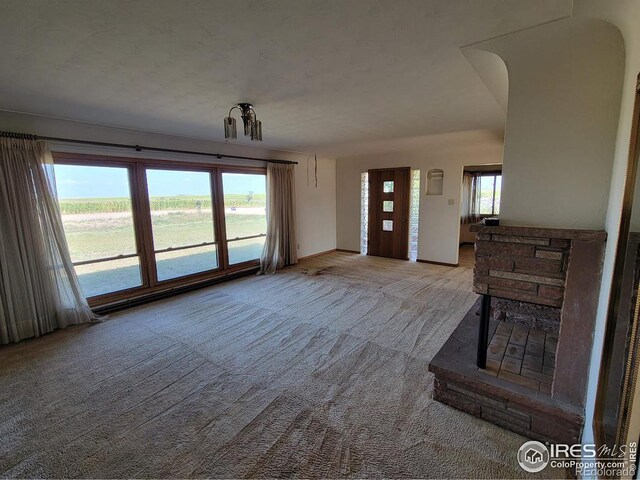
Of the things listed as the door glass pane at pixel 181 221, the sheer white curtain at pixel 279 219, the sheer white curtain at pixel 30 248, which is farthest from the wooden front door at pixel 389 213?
the sheer white curtain at pixel 30 248

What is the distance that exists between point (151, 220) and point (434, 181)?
5310mm

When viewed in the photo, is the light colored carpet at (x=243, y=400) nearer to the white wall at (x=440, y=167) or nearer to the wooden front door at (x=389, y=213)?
the white wall at (x=440, y=167)

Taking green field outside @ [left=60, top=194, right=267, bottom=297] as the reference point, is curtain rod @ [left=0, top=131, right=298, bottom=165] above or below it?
above

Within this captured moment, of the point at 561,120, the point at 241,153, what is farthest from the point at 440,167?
the point at 561,120

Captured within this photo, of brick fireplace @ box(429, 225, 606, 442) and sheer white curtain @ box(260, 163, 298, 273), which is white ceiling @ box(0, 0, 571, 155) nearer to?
brick fireplace @ box(429, 225, 606, 442)

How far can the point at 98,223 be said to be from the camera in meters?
3.55

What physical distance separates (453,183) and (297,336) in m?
4.43

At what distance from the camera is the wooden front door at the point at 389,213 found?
20.5 feet

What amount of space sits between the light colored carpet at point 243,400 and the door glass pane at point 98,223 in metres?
0.59

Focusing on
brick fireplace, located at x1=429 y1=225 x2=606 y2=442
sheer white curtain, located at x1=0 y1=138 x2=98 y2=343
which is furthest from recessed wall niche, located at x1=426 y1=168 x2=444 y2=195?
sheer white curtain, located at x1=0 y1=138 x2=98 y2=343

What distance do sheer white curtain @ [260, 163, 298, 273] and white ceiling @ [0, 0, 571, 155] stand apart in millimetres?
2279

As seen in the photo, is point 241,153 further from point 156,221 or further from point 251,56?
point 251,56

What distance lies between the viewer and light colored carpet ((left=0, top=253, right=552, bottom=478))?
1.58 m

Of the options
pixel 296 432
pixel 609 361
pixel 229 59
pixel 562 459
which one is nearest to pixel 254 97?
pixel 229 59
